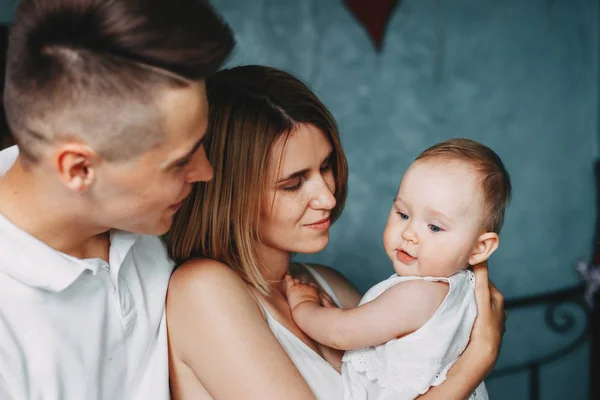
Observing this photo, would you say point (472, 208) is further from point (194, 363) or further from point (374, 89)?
point (374, 89)

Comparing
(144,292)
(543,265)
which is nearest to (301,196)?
(144,292)

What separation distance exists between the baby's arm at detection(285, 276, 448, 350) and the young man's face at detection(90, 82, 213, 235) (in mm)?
488

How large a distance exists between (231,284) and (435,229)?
47 centimetres

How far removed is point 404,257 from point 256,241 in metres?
0.37

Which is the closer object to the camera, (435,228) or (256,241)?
(435,228)

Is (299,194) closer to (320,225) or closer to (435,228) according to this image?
(320,225)

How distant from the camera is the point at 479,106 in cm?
302

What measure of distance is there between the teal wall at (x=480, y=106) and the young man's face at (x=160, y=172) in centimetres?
158

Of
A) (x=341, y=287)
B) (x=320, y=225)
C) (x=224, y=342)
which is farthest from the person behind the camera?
(x=341, y=287)

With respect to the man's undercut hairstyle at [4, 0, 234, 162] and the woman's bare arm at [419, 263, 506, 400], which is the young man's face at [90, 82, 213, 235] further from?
the woman's bare arm at [419, 263, 506, 400]

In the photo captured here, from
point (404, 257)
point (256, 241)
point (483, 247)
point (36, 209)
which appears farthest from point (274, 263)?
point (36, 209)

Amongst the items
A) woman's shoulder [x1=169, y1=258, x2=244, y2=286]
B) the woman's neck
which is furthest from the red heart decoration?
woman's shoulder [x1=169, y1=258, x2=244, y2=286]

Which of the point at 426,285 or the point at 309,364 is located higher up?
the point at 426,285

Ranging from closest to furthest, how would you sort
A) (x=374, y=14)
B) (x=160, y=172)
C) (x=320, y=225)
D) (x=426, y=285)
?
1. (x=160, y=172)
2. (x=426, y=285)
3. (x=320, y=225)
4. (x=374, y=14)
